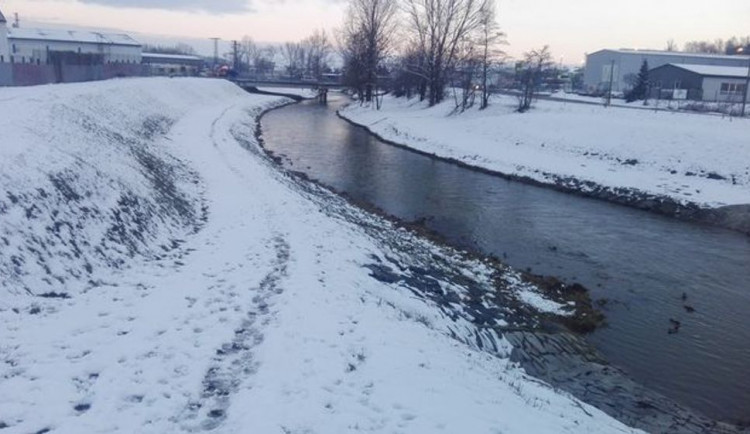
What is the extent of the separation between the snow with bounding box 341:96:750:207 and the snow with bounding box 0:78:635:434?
51.7ft

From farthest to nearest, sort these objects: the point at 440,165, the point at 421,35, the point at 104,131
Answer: the point at 421,35, the point at 440,165, the point at 104,131

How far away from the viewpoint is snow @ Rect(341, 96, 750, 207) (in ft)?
90.4

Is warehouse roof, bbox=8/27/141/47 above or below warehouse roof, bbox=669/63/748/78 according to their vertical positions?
above

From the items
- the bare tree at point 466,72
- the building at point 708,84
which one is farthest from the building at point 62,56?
the building at point 708,84

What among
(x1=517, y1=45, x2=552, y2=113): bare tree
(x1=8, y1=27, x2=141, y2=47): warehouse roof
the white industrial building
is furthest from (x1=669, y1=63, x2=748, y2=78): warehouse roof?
(x1=8, y1=27, x2=141, y2=47): warehouse roof

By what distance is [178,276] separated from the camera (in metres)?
11.6

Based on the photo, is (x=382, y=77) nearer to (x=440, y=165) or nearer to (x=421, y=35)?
(x=421, y=35)

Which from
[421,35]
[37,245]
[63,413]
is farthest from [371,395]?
[421,35]

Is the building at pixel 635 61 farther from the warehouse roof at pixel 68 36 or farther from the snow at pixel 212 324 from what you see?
the snow at pixel 212 324

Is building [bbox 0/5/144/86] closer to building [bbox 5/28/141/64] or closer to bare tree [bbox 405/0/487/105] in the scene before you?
building [bbox 5/28/141/64]

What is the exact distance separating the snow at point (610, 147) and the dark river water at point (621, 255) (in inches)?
103

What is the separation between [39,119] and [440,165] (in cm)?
2279

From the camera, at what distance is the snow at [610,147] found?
27.5 m

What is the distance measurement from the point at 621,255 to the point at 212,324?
1425cm
